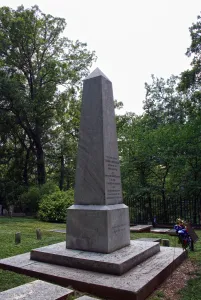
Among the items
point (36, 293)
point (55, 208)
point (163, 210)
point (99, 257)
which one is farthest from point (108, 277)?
point (55, 208)

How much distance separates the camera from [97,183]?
5922mm

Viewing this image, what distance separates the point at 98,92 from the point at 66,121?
23353 millimetres

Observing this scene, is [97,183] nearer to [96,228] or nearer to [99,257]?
[96,228]

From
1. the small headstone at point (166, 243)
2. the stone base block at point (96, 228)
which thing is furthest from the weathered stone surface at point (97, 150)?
the small headstone at point (166, 243)

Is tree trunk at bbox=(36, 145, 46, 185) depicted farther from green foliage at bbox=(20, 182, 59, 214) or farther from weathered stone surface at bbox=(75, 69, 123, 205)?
weathered stone surface at bbox=(75, 69, 123, 205)

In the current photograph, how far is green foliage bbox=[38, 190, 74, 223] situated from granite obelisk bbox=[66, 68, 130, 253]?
1055 centimetres

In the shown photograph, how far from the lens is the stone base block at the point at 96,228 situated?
18.0 ft

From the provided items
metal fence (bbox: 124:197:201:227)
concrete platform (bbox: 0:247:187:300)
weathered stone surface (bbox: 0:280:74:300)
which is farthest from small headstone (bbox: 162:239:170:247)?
metal fence (bbox: 124:197:201:227)

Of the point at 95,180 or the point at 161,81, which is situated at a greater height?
the point at 161,81

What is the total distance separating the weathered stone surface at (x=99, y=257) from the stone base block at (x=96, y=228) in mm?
149

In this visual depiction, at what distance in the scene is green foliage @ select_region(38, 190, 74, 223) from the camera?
53.3 feet

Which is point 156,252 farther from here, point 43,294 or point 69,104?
point 69,104

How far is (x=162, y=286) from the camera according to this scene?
4.76 metres

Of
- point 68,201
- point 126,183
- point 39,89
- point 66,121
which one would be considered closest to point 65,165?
point 66,121
